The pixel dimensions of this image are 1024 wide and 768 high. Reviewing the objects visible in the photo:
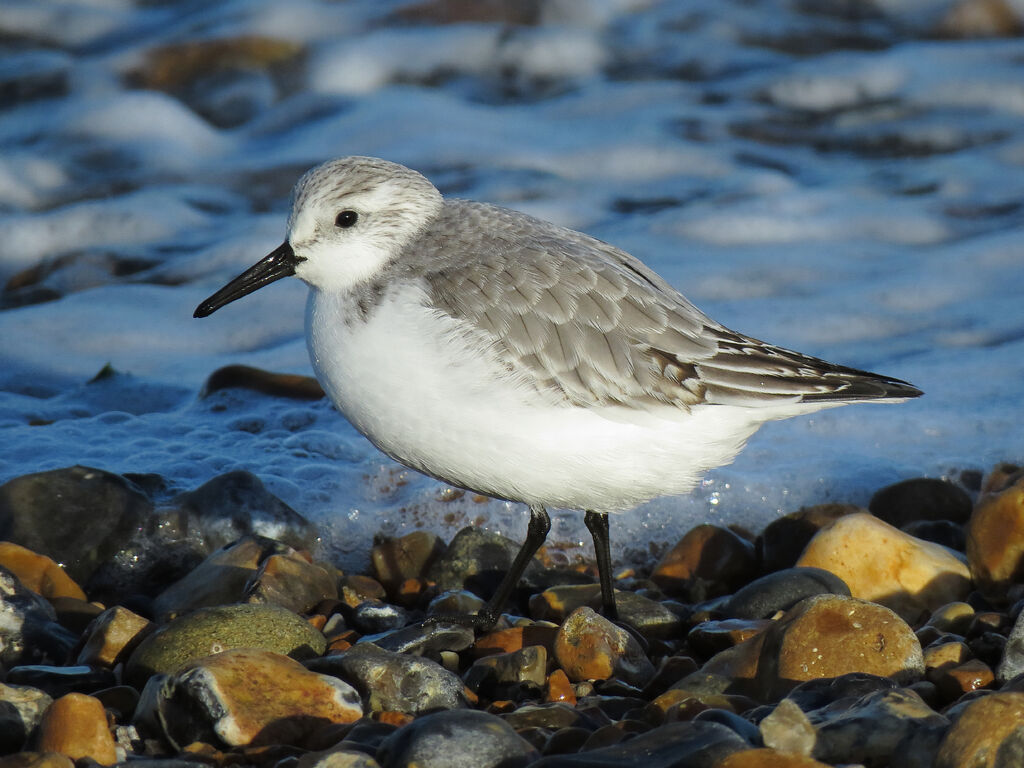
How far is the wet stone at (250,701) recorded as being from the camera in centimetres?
320

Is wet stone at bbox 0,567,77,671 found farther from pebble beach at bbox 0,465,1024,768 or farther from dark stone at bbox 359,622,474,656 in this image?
dark stone at bbox 359,622,474,656

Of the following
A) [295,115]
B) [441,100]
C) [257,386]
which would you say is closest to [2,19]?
[295,115]

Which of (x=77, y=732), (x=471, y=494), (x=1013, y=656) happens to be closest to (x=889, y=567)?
(x=1013, y=656)

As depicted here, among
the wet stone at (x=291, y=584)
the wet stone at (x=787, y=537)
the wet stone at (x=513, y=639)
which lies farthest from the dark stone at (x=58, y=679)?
the wet stone at (x=787, y=537)

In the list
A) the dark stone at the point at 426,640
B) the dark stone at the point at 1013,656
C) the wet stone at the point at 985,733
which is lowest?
the dark stone at the point at 426,640

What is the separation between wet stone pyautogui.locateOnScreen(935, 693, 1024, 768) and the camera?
276cm

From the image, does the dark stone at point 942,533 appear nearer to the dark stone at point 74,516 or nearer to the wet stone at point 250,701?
the wet stone at point 250,701

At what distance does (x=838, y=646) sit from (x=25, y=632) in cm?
257

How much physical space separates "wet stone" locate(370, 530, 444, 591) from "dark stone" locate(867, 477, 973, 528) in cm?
198

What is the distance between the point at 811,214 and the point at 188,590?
6.35m

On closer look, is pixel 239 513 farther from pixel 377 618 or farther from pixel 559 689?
pixel 559 689

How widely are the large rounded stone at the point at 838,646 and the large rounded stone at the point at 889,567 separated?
77 cm

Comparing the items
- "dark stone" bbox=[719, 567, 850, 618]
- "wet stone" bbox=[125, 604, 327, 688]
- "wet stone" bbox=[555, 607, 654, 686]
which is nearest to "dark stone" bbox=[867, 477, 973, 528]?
"dark stone" bbox=[719, 567, 850, 618]

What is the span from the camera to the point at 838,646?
3.49 meters
